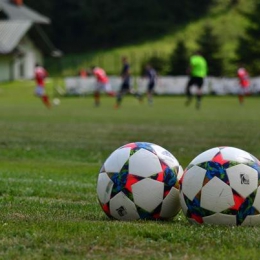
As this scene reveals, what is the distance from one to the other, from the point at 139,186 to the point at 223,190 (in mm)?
909

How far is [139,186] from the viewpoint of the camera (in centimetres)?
858

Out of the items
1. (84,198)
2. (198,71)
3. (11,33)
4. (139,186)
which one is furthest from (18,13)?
(139,186)

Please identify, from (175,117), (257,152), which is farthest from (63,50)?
(257,152)

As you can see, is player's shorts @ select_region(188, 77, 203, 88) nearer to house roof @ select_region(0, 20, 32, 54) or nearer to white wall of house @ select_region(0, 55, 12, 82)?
house roof @ select_region(0, 20, 32, 54)

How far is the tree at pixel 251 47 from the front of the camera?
238 feet

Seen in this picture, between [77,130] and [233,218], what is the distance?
16074 mm

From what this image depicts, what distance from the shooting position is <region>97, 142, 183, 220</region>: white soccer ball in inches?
338

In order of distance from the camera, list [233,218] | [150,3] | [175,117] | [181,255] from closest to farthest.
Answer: [181,255]
[233,218]
[175,117]
[150,3]

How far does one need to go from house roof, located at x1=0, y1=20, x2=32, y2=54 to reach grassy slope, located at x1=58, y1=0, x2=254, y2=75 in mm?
7034

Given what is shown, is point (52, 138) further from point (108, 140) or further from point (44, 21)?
A: point (44, 21)

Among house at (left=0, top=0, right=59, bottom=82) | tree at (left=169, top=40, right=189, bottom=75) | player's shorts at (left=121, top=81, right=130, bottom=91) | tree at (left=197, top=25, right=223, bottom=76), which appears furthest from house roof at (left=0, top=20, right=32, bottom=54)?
player's shorts at (left=121, top=81, right=130, bottom=91)

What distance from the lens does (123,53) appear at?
92750mm

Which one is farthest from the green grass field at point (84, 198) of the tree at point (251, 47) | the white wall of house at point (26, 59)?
the white wall of house at point (26, 59)

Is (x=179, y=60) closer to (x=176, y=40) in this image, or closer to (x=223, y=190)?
(x=176, y=40)
